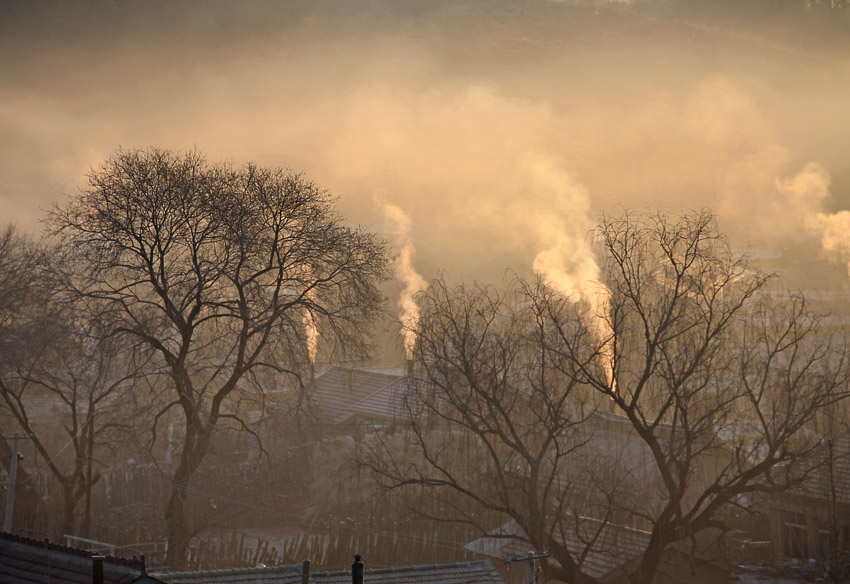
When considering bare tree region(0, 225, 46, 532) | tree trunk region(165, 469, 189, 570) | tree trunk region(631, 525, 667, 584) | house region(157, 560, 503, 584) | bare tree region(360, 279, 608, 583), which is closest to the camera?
house region(157, 560, 503, 584)

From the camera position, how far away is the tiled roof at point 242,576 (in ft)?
36.6

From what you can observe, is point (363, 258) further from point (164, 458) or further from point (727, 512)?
point (164, 458)

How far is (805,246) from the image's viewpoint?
6181cm

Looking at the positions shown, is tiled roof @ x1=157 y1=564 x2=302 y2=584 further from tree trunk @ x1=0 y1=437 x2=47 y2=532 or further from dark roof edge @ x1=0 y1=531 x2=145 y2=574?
tree trunk @ x1=0 y1=437 x2=47 y2=532

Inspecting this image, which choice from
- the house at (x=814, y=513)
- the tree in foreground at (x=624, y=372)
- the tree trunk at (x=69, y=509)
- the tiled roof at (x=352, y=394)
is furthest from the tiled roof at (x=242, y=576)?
the tiled roof at (x=352, y=394)

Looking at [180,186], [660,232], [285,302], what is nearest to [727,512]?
[660,232]

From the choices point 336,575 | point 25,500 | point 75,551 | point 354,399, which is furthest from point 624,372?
point 354,399

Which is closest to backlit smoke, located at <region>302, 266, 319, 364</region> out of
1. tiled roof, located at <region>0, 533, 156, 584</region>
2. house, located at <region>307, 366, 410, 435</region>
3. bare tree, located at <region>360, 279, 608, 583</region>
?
bare tree, located at <region>360, 279, 608, 583</region>

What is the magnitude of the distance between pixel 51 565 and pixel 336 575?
Result: 4170 mm

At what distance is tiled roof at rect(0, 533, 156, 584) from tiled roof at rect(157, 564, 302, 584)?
1341 millimetres

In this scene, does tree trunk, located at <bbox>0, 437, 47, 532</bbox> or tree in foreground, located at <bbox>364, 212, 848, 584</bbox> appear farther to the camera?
tree trunk, located at <bbox>0, 437, 47, 532</bbox>

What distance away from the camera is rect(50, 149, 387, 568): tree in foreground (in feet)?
59.8

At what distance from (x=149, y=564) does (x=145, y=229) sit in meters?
8.11

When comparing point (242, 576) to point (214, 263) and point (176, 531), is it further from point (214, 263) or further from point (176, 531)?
point (214, 263)
